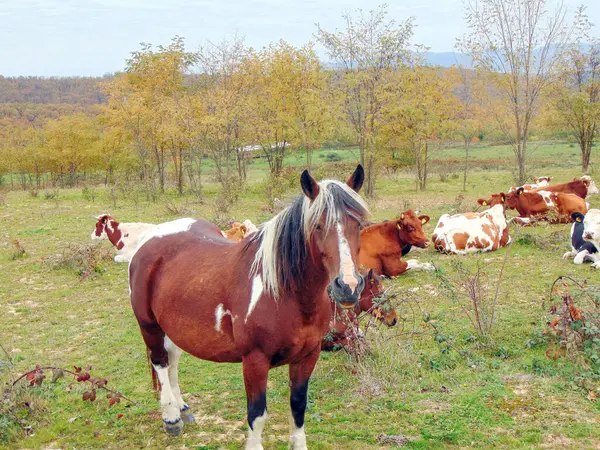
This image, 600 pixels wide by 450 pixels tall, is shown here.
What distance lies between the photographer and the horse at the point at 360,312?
5984 mm

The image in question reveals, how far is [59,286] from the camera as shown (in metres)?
10.4

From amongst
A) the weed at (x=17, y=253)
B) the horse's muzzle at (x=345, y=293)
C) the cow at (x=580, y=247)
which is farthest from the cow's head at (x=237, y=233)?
the horse's muzzle at (x=345, y=293)

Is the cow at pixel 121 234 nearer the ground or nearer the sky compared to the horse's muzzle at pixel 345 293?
nearer the ground

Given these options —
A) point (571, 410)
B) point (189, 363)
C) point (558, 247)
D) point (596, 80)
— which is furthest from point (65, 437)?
point (596, 80)

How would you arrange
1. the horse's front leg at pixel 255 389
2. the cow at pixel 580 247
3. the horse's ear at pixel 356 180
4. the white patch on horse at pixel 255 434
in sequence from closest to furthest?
1. the horse's ear at pixel 356 180
2. the horse's front leg at pixel 255 389
3. the white patch on horse at pixel 255 434
4. the cow at pixel 580 247

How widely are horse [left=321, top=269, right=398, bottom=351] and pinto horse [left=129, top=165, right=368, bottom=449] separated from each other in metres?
1.95

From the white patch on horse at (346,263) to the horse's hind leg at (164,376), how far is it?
2.37m

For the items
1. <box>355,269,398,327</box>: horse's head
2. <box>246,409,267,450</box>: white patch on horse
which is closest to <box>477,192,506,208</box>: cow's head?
<box>355,269,398,327</box>: horse's head

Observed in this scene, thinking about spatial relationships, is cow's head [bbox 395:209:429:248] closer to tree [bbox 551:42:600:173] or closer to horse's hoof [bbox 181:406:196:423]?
horse's hoof [bbox 181:406:196:423]

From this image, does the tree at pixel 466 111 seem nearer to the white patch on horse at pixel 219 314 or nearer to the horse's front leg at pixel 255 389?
the white patch on horse at pixel 219 314

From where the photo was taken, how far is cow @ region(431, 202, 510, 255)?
11414mm

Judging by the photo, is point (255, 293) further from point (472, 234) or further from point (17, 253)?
point (17, 253)

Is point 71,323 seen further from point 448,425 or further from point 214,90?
point 214,90

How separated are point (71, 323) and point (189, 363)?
2986 mm
